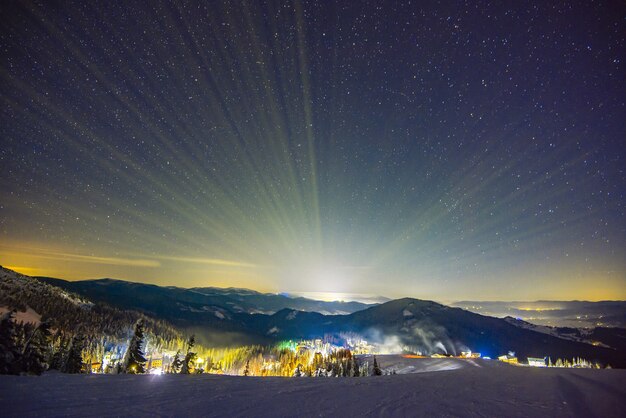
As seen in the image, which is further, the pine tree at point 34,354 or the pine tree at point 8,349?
the pine tree at point 8,349

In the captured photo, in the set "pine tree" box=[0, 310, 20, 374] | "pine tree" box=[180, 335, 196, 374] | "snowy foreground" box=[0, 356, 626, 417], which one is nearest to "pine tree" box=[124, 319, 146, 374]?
"pine tree" box=[180, 335, 196, 374]

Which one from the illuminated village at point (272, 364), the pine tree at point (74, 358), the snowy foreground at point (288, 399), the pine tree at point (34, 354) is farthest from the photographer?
the illuminated village at point (272, 364)

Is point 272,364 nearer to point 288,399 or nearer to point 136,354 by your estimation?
point 136,354

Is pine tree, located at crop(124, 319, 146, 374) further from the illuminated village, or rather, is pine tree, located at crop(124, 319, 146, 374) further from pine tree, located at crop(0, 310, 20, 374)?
pine tree, located at crop(0, 310, 20, 374)

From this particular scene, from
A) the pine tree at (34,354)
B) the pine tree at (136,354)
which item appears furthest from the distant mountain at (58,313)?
the pine tree at (34,354)

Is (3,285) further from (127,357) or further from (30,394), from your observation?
(30,394)

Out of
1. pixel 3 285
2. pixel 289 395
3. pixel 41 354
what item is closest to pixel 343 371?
pixel 41 354

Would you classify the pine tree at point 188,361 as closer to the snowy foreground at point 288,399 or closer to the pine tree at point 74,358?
the pine tree at point 74,358

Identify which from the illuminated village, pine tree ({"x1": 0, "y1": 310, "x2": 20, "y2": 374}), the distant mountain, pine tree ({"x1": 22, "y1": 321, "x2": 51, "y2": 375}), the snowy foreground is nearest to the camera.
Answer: the snowy foreground

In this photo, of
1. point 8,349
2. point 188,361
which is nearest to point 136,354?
point 188,361
